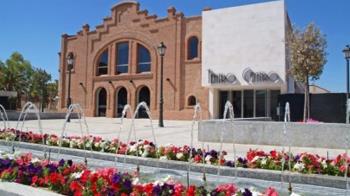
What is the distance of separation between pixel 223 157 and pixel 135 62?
28579 mm

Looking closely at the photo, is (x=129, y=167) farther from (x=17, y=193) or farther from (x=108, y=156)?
(x=17, y=193)

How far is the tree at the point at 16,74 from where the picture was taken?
49.6m

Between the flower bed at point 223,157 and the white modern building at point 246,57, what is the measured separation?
18.9 m

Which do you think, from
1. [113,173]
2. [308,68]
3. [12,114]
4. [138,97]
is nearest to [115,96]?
[138,97]

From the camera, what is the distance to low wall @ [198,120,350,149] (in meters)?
11.0

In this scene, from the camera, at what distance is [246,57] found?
26.9 meters

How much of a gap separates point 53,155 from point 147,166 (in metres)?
2.77

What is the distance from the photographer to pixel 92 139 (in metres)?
9.09

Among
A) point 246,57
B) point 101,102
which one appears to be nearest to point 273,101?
point 246,57

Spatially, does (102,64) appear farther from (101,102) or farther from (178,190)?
(178,190)

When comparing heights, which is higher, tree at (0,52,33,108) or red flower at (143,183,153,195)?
tree at (0,52,33,108)

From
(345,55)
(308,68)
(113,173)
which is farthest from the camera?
(345,55)

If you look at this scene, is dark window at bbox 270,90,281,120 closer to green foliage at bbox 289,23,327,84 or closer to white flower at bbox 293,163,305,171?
green foliage at bbox 289,23,327,84

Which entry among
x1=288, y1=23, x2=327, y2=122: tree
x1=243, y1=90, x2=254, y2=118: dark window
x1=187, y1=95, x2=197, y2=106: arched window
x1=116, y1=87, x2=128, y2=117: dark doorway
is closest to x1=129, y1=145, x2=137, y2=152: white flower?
x1=288, y1=23, x2=327, y2=122: tree
